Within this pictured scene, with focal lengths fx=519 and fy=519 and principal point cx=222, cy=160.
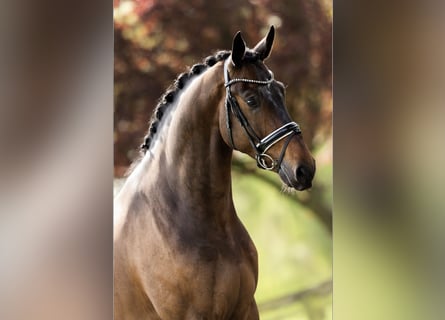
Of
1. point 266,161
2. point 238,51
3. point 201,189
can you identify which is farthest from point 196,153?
point 238,51

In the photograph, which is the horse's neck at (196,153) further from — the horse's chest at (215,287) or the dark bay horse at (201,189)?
the horse's chest at (215,287)

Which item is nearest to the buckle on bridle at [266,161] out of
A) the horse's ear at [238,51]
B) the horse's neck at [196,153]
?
the horse's neck at [196,153]

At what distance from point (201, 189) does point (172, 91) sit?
1.08ft

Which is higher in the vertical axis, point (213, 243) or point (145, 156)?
point (145, 156)

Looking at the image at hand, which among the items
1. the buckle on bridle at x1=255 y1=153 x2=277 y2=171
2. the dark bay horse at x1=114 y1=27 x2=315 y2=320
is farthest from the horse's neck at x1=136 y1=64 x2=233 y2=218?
the buckle on bridle at x1=255 y1=153 x2=277 y2=171

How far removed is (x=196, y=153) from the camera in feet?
5.18

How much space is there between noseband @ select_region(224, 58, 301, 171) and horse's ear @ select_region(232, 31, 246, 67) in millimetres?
40

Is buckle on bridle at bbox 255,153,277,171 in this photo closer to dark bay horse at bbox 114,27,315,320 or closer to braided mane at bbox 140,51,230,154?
dark bay horse at bbox 114,27,315,320

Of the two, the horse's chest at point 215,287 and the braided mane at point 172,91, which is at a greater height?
the braided mane at point 172,91

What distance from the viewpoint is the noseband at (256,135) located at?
1501mm

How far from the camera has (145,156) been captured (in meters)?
1.67
